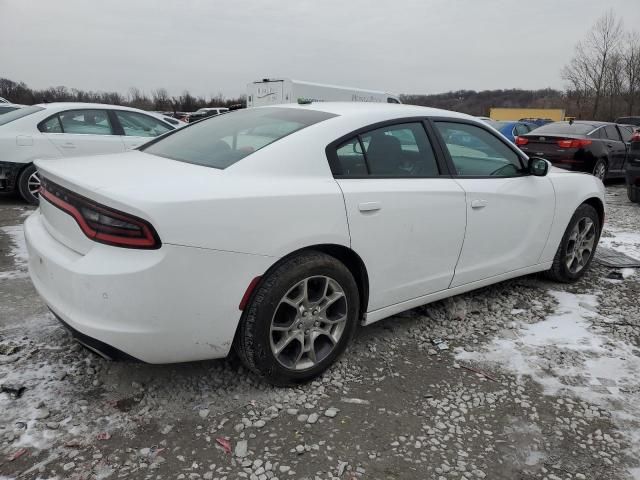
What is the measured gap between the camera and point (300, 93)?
48.0 ft

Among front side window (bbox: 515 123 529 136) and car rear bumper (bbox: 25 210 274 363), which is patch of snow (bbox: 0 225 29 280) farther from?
front side window (bbox: 515 123 529 136)

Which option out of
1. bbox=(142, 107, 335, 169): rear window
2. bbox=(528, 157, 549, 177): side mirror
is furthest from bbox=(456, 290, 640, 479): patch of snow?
bbox=(142, 107, 335, 169): rear window

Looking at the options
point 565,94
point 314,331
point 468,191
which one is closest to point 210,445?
point 314,331

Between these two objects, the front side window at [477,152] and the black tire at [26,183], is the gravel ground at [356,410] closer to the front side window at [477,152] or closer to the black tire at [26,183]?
the front side window at [477,152]

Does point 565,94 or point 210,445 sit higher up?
point 565,94

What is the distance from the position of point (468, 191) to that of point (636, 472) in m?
1.77

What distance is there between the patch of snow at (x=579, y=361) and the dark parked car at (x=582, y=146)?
290 inches

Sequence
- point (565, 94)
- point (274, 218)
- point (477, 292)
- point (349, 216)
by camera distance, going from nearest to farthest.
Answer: point (274, 218), point (349, 216), point (477, 292), point (565, 94)

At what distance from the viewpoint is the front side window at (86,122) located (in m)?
6.83

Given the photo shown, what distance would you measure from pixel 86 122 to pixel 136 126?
692 mm

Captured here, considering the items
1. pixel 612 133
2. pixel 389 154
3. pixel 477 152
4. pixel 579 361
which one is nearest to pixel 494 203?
pixel 477 152

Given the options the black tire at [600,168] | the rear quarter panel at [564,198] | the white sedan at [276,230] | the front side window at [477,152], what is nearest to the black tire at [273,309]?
the white sedan at [276,230]

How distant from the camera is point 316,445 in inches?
88.3

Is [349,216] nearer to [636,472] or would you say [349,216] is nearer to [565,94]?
[636,472]
